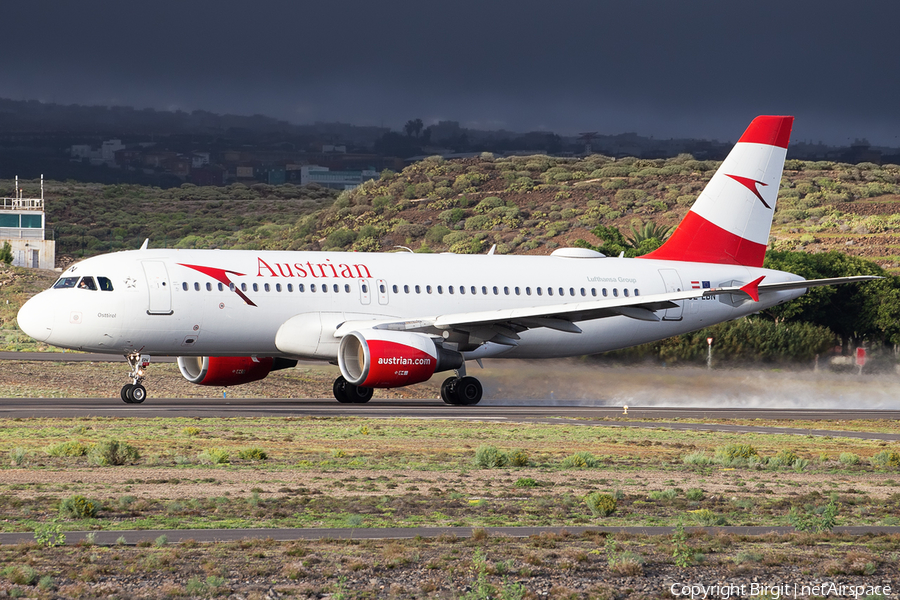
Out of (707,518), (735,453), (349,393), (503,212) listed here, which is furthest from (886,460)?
(503,212)

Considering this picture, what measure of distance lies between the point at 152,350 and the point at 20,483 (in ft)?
49.5

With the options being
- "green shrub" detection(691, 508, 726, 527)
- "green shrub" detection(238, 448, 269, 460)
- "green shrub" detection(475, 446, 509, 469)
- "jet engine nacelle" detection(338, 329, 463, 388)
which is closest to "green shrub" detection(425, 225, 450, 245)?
"jet engine nacelle" detection(338, 329, 463, 388)

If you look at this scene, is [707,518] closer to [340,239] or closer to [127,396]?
[127,396]

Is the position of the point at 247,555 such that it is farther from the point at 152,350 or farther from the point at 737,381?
the point at 737,381

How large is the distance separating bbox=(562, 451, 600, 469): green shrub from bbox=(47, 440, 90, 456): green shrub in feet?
27.0

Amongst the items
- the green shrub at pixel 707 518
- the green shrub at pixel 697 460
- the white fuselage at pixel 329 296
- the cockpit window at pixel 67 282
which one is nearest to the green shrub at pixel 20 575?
the green shrub at pixel 707 518

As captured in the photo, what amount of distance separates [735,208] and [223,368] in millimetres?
17404

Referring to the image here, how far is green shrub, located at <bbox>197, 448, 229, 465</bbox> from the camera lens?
20219 mm

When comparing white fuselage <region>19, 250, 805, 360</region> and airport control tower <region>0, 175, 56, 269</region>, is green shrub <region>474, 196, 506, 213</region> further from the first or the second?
white fuselage <region>19, 250, 805, 360</region>

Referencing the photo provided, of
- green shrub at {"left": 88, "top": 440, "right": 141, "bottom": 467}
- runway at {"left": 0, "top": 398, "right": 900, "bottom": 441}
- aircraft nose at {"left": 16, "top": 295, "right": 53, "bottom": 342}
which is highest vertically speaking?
aircraft nose at {"left": 16, "top": 295, "right": 53, "bottom": 342}

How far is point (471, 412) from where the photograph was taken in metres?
31.9

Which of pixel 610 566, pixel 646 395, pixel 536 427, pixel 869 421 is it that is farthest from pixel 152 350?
pixel 610 566

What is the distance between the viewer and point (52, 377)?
42188 millimetres

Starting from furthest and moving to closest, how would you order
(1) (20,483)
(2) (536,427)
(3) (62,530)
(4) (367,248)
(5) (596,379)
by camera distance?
(4) (367,248) < (5) (596,379) < (2) (536,427) < (1) (20,483) < (3) (62,530)
